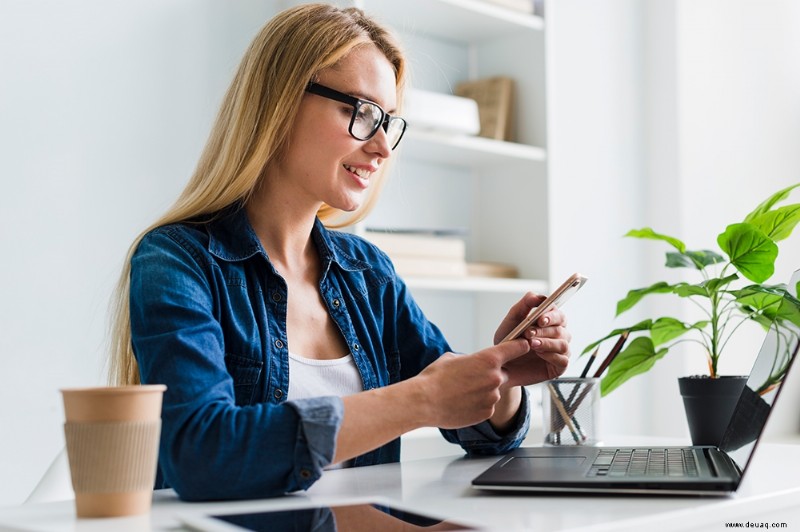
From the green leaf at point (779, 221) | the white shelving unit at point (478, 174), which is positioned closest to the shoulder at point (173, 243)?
the green leaf at point (779, 221)

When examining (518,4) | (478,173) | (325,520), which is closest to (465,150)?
(478,173)

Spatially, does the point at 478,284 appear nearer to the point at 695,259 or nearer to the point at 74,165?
the point at 695,259

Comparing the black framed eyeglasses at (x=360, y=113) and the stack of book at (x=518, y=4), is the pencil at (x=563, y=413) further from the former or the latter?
the stack of book at (x=518, y=4)

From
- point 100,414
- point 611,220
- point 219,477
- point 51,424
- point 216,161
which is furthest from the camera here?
point 611,220

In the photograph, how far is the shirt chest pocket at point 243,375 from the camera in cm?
125

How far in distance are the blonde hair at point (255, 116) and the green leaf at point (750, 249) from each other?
0.70 meters

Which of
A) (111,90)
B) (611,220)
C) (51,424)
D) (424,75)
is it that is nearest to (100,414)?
(51,424)

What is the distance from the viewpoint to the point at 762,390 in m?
1.19

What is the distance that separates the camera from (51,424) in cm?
193

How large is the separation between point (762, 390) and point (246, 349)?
683 mm

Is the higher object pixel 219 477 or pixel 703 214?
pixel 703 214

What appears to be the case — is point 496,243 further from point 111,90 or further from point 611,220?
point 111,90

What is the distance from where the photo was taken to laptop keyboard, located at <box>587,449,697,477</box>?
0.97 meters

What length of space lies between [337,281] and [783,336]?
2.21 ft
